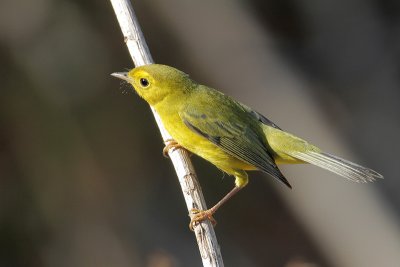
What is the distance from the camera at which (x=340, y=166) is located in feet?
16.7

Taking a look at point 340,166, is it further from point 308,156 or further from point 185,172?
point 185,172

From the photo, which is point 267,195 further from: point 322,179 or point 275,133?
point 275,133

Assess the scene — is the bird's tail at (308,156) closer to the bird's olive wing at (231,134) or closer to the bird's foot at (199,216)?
the bird's olive wing at (231,134)

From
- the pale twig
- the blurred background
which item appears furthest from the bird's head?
the blurred background

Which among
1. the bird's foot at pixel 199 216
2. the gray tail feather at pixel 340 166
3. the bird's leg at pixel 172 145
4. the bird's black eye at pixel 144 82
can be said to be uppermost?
the bird's black eye at pixel 144 82

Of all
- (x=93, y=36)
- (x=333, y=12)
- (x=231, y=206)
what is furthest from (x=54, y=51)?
(x=333, y=12)

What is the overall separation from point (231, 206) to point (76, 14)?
2.49m

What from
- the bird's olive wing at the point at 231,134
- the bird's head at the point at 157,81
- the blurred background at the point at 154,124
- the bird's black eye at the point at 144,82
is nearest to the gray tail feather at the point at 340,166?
the bird's olive wing at the point at 231,134

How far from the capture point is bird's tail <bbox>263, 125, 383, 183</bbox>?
16.5 feet

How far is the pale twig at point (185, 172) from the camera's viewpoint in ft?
14.4

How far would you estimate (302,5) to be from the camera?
759cm

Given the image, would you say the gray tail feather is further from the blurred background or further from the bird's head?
the blurred background

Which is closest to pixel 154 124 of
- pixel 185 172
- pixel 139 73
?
pixel 139 73

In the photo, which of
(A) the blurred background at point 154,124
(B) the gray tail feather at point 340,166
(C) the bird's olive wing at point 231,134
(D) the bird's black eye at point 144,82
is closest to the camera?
(B) the gray tail feather at point 340,166
